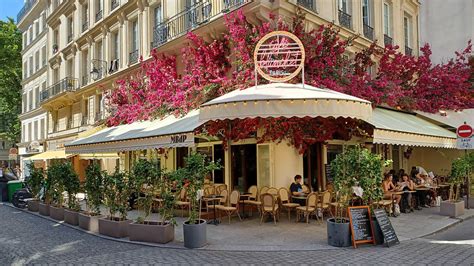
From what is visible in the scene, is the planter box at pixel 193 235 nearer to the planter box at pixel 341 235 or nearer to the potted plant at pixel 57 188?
the planter box at pixel 341 235

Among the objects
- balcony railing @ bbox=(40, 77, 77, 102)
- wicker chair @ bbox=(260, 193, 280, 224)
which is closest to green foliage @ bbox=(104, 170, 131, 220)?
wicker chair @ bbox=(260, 193, 280, 224)

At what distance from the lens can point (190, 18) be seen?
47.5 ft

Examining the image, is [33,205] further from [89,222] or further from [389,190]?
[389,190]

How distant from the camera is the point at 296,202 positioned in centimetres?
1104

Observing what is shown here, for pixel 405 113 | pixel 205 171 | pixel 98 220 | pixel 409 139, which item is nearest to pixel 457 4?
pixel 405 113

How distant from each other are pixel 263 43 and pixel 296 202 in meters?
4.61

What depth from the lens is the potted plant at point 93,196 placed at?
9.68 metres

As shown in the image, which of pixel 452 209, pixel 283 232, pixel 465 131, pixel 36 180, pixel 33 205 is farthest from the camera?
pixel 33 205

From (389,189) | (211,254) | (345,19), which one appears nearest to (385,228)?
(211,254)

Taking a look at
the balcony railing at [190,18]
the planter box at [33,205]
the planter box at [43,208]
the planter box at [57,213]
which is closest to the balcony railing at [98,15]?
the balcony railing at [190,18]

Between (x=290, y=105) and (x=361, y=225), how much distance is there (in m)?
3.02

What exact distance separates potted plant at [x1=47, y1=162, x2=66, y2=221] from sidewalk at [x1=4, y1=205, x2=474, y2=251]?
292 cm

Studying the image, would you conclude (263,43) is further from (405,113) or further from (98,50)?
(98,50)

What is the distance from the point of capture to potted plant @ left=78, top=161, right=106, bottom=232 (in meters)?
9.68
